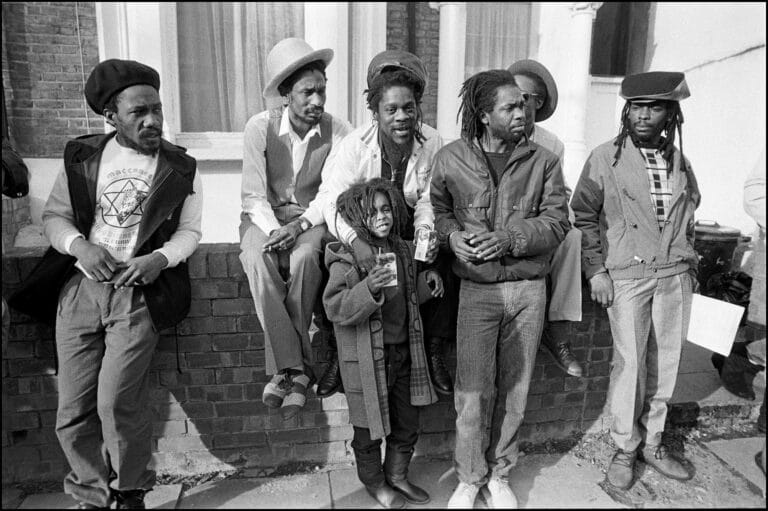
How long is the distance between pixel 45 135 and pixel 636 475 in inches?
271

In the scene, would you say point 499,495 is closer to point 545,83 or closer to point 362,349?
point 362,349

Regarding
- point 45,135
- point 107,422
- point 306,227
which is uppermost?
point 45,135

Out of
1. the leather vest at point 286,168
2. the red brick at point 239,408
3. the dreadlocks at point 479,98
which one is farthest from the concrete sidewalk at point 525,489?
the dreadlocks at point 479,98

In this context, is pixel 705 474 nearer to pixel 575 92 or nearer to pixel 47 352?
pixel 47 352

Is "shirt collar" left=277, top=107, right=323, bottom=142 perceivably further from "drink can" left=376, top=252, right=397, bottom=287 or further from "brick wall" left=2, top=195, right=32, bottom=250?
"brick wall" left=2, top=195, right=32, bottom=250

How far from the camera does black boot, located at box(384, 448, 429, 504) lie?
271cm

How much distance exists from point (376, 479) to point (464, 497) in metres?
0.45

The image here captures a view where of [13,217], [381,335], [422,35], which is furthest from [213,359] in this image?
[422,35]

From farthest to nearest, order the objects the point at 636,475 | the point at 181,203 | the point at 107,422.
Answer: the point at 636,475, the point at 181,203, the point at 107,422

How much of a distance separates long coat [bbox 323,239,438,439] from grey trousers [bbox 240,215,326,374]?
0.16m

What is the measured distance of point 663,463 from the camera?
3018 mm

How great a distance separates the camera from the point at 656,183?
9.50 ft

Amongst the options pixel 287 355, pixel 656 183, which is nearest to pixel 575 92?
pixel 656 183

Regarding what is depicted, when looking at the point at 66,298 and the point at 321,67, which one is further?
the point at 321,67
